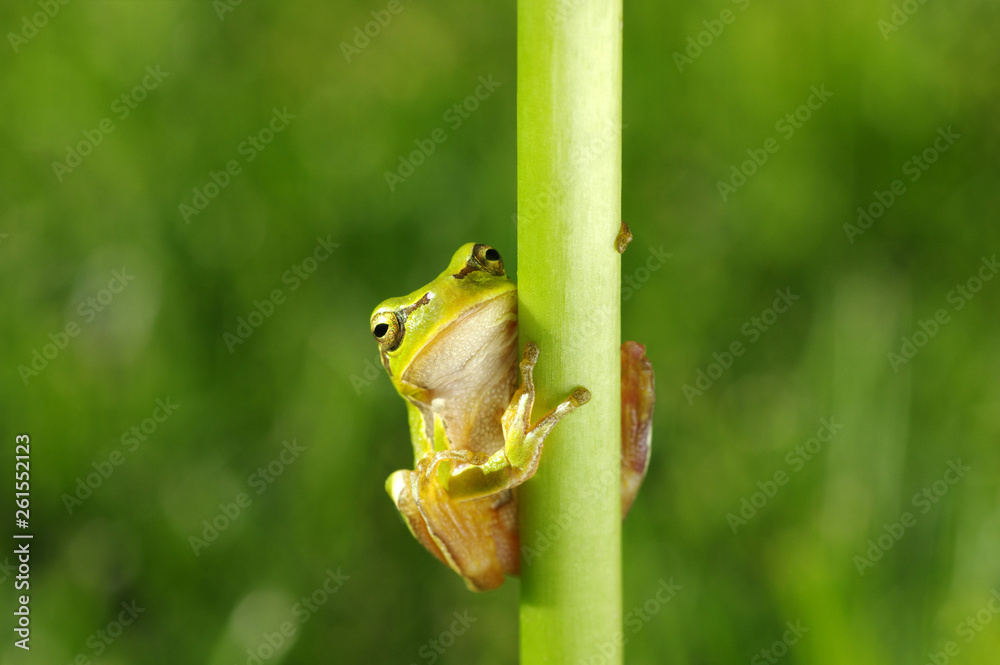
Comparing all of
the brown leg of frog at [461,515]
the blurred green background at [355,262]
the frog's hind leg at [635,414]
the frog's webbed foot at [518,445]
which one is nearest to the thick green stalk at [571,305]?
the frog's webbed foot at [518,445]

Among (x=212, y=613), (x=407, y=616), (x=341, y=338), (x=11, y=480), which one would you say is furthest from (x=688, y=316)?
(x=11, y=480)

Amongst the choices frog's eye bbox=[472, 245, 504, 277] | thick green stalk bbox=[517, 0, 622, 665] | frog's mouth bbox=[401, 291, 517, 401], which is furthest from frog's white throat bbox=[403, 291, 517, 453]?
thick green stalk bbox=[517, 0, 622, 665]

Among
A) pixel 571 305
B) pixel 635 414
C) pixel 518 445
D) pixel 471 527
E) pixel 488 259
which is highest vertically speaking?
pixel 571 305

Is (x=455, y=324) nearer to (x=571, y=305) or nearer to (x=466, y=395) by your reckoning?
(x=466, y=395)

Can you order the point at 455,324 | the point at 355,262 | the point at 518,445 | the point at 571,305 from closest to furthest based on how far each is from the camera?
1. the point at 571,305
2. the point at 518,445
3. the point at 455,324
4. the point at 355,262

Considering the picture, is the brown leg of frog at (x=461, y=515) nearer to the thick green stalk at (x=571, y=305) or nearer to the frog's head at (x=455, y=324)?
the frog's head at (x=455, y=324)

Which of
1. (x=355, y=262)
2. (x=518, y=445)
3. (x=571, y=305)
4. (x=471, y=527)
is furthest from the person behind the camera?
(x=355, y=262)

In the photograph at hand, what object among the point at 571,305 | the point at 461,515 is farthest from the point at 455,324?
the point at 571,305

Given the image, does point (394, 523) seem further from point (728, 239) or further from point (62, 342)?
point (728, 239)
